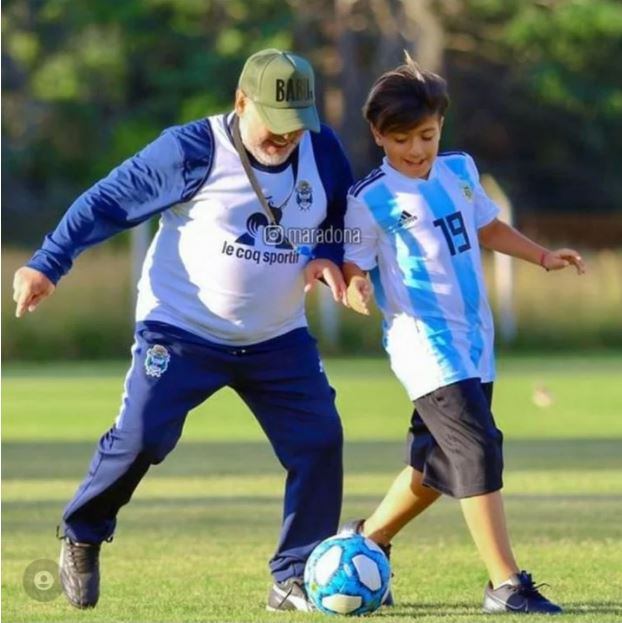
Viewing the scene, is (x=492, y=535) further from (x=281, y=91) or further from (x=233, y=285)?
(x=281, y=91)

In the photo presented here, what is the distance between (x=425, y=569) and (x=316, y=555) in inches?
51.7

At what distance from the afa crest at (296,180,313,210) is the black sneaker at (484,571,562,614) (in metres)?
1.44

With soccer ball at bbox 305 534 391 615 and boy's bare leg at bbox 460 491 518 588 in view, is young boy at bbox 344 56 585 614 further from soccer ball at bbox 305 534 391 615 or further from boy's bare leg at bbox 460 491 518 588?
soccer ball at bbox 305 534 391 615

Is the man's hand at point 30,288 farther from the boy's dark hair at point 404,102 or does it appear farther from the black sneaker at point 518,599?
the black sneaker at point 518,599

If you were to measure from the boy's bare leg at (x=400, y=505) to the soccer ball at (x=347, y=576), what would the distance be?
457 mm

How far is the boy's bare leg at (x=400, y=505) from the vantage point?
7.27 metres

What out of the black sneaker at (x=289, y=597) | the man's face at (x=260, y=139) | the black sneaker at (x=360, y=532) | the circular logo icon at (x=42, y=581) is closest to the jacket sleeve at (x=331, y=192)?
the man's face at (x=260, y=139)

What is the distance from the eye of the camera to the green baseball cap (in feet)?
21.9

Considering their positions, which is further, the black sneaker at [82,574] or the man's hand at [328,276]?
the black sneaker at [82,574]

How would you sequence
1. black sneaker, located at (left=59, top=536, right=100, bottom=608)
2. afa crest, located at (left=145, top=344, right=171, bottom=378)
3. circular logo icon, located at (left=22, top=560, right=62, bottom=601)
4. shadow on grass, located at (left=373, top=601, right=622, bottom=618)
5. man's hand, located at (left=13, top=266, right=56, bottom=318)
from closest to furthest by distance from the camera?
man's hand, located at (left=13, top=266, right=56, bottom=318) → shadow on grass, located at (left=373, top=601, right=622, bottom=618) → afa crest, located at (left=145, top=344, right=171, bottom=378) → black sneaker, located at (left=59, top=536, right=100, bottom=608) → circular logo icon, located at (left=22, top=560, right=62, bottom=601)

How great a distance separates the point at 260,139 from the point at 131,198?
484 mm

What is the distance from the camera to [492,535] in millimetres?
6805

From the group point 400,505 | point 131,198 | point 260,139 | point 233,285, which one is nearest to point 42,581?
point 400,505

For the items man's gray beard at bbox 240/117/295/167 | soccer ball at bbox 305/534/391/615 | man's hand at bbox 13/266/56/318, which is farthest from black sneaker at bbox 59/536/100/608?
man's gray beard at bbox 240/117/295/167
